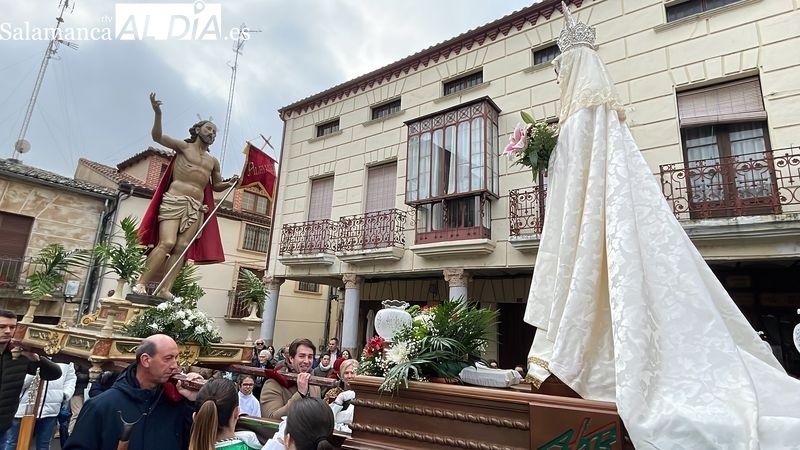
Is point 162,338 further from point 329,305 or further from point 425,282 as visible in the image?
point 329,305

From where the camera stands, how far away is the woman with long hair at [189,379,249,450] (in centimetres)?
194

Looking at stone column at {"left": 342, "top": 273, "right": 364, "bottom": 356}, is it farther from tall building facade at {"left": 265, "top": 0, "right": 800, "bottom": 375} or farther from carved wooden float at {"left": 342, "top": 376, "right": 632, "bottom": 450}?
carved wooden float at {"left": 342, "top": 376, "right": 632, "bottom": 450}

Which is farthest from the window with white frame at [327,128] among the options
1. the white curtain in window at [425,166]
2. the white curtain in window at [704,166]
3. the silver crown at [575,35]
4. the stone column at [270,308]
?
the silver crown at [575,35]

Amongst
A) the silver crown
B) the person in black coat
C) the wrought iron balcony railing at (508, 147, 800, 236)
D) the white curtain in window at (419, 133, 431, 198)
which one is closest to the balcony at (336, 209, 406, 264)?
the white curtain in window at (419, 133, 431, 198)

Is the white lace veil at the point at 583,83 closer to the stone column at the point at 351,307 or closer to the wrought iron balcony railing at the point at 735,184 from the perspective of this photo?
the wrought iron balcony railing at the point at 735,184

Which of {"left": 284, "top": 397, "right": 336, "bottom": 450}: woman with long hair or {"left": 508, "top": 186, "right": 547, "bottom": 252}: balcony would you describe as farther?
{"left": 508, "top": 186, "right": 547, "bottom": 252}: balcony

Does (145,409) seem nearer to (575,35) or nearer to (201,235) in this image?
(201,235)

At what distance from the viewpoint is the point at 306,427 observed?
5.98ft

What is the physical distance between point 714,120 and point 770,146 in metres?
0.92

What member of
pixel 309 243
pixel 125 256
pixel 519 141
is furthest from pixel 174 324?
pixel 309 243

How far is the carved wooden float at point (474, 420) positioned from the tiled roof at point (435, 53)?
376 inches

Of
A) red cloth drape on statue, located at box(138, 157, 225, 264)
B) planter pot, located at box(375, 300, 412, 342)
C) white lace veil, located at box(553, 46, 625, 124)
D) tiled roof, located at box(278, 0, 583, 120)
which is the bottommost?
planter pot, located at box(375, 300, 412, 342)

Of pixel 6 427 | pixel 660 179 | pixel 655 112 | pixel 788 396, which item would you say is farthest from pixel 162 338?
pixel 655 112

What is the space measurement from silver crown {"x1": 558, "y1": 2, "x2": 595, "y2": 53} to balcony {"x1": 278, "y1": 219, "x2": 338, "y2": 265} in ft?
29.2
